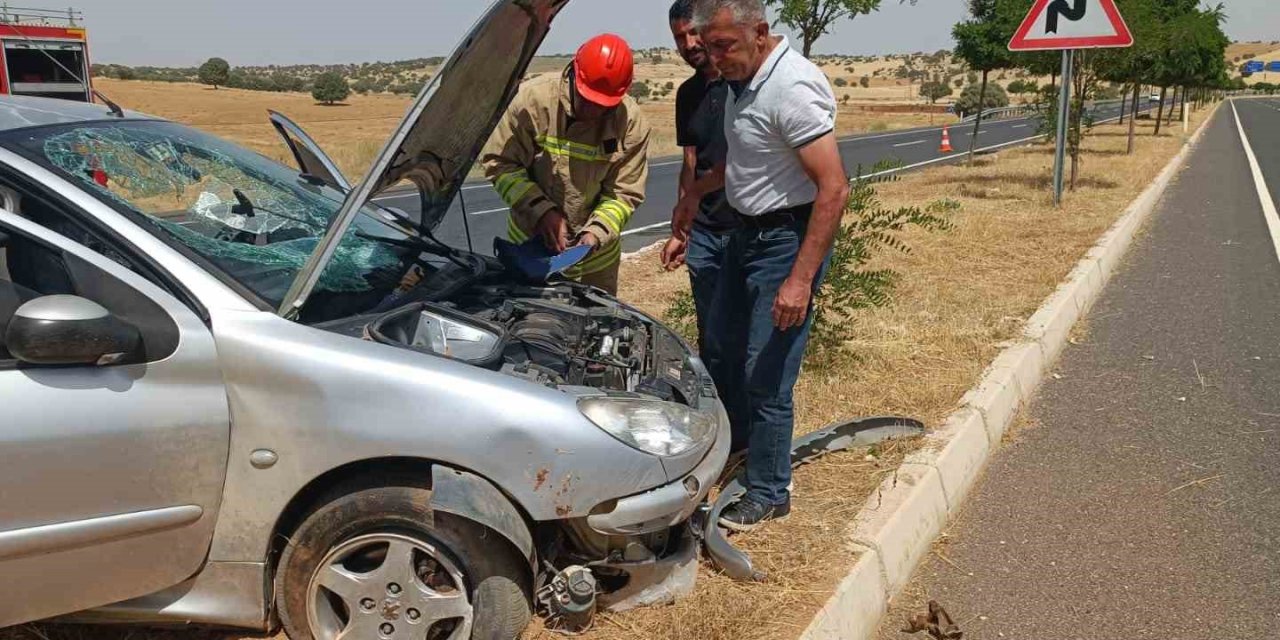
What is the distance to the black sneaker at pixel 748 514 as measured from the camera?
356cm

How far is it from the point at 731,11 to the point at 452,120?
1068 millimetres

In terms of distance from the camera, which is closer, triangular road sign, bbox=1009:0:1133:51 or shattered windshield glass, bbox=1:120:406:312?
shattered windshield glass, bbox=1:120:406:312

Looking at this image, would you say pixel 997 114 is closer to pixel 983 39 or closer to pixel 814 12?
pixel 983 39

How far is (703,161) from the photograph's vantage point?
13.9 feet

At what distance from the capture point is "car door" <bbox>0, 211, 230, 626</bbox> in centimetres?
240

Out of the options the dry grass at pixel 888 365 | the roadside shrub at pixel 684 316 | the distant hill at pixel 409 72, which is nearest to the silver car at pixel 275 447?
the dry grass at pixel 888 365

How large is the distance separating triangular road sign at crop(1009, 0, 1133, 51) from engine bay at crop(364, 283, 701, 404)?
341 inches

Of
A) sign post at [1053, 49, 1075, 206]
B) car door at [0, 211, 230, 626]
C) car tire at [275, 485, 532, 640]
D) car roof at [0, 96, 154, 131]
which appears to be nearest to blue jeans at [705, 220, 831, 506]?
car tire at [275, 485, 532, 640]

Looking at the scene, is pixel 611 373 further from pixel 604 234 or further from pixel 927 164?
pixel 927 164

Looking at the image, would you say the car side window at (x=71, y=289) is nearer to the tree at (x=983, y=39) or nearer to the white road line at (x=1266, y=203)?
the white road line at (x=1266, y=203)

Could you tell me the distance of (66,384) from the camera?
2.42m

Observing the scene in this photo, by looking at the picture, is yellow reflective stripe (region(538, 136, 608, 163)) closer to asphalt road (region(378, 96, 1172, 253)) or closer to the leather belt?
asphalt road (region(378, 96, 1172, 253))

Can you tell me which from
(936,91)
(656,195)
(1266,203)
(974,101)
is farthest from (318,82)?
(1266,203)

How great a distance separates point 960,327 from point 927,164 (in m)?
18.0
